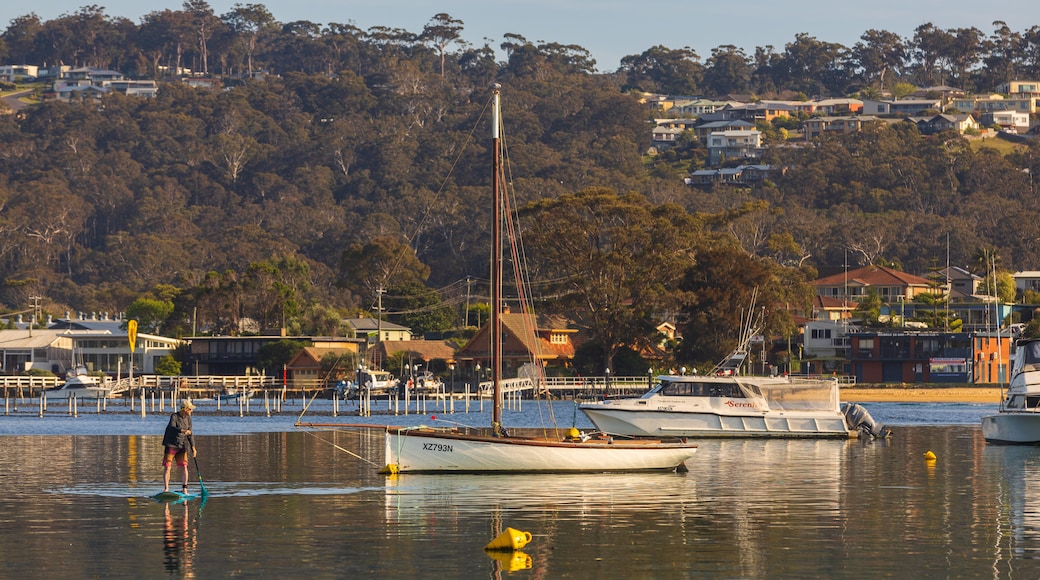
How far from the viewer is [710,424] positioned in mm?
58719

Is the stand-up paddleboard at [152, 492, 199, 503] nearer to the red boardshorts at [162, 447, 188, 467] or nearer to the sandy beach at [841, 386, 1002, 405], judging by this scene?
the red boardshorts at [162, 447, 188, 467]

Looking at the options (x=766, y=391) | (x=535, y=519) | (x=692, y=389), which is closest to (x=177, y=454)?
(x=535, y=519)

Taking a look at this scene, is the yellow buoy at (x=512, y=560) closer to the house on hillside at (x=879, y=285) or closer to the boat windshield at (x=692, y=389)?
A: the boat windshield at (x=692, y=389)

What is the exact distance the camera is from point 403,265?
170 m

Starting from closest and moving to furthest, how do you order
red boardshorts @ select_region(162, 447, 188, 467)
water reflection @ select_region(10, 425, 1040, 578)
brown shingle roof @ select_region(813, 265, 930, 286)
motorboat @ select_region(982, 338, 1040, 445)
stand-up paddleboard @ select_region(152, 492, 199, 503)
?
1. water reflection @ select_region(10, 425, 1040, 578)
2. red boardshorts @ select_region(162, 447, 188, 467)
3. stand-up paddleboard @ select_region(152, 492, 199, 503)
4. motorboat @ select_region(982, 338, 1040, 445)
5. brown shingle roof @ select_region(813, 265, 930, 286)

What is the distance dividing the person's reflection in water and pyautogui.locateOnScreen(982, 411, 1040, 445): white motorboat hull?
3298 centimetres

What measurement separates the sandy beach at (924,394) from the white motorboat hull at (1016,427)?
58825mm

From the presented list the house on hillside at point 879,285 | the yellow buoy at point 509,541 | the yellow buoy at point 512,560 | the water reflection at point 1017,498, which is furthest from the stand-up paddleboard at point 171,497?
the house on hillside at point 879,285

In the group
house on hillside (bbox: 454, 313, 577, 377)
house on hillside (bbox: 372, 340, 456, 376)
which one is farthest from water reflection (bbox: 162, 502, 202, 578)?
house on hillside (bbox: 372, 340, 456, 376)

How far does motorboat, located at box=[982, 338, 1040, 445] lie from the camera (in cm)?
5369

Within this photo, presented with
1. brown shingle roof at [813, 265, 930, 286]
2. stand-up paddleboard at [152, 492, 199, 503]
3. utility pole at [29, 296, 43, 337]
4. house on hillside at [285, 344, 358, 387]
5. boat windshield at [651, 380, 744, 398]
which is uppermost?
brown shingle roof at [813, 265, 930, 286]

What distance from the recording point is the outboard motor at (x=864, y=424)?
59969 millimetres

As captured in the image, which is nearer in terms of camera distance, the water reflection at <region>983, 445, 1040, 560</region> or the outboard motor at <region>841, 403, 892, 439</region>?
the water reflection at <region>983, 445, 1040, 560</region>

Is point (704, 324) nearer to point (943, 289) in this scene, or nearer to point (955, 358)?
point (955, 358)
